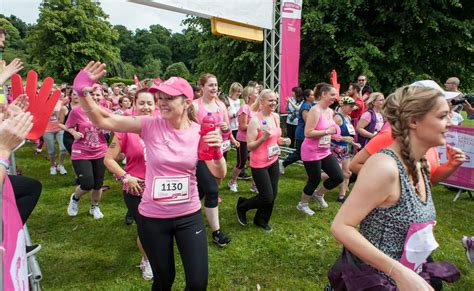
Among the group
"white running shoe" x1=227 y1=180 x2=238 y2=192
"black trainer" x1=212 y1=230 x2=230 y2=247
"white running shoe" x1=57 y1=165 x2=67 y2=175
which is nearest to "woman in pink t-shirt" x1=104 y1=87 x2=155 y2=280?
"black trainer" x1=212 y1=230 x2=230 y2=247

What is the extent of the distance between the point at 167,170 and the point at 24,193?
1.50 metres

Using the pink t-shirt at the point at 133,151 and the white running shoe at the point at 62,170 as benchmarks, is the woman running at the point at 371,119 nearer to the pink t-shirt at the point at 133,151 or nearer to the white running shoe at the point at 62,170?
the pink t-shirt at the point at 133,151

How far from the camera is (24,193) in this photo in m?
3.10

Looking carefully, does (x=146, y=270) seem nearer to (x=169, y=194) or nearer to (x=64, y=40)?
(x=169, y=194)

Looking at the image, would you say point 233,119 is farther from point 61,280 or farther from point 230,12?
point 61,280

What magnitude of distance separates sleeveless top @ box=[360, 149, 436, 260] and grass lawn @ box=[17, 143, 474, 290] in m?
1.98

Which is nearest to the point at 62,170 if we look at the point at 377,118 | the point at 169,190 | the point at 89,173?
the point at 89,173

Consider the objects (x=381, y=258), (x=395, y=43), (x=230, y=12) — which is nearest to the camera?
Answer: (x=381, y=258)

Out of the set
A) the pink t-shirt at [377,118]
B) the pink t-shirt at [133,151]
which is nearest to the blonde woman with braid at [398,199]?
the pink t-shirt at [133,151]

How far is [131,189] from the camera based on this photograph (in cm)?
318

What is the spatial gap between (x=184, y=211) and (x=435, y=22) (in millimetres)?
13210

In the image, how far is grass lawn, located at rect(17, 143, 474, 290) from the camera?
12.1ft

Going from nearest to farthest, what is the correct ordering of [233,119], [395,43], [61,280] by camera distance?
1. [61,280]
2. [233,119]
3. [395,43]

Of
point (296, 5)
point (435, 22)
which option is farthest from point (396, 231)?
point (435, 22)
